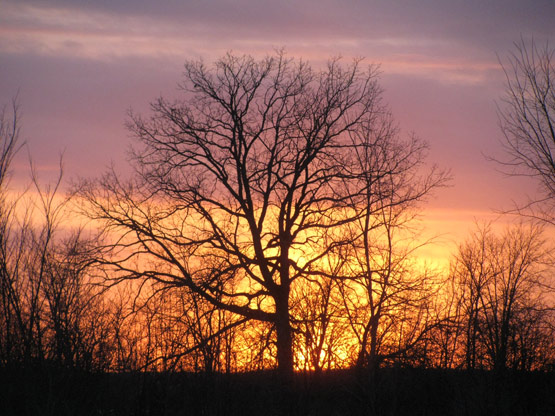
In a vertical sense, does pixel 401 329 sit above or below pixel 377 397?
above

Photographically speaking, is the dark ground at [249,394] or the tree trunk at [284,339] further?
the tree trunk at [284,339]

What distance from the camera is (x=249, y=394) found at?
43.1ft

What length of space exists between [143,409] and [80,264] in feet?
37.7

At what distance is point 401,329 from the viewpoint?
78.2 ft

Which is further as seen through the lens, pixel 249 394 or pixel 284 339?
pixel 284 339

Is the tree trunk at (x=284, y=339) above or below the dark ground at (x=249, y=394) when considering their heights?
above

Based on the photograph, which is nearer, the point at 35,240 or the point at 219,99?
the point at 35,240

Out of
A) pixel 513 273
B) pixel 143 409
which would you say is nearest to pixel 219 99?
→ pixel 143 409

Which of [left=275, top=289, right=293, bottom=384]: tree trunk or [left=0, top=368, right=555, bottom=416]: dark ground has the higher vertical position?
[left=275, top=289, right=293, bottom=384]: tree trunk

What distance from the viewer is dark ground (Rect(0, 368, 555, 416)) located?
1035 cm

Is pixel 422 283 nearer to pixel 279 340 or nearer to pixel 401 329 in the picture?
pixel 401 329

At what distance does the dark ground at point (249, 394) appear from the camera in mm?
10352

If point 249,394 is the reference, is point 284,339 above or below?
above

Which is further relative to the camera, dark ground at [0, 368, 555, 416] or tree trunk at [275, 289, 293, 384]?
tree trunk at [275, 289, 293, 384]
